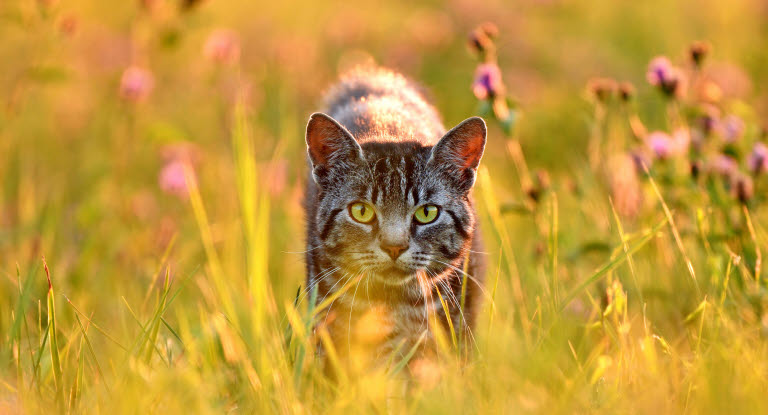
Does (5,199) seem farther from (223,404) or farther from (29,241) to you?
(223,404)

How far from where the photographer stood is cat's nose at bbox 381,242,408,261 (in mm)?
2709

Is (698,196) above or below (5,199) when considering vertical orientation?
below

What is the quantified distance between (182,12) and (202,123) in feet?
8.14

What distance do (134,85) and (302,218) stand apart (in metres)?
1.29

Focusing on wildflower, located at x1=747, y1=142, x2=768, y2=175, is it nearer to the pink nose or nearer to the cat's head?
the cat's head

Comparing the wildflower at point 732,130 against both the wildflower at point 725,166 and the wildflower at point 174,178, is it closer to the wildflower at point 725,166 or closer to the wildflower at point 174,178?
the wildflower at point 725,166

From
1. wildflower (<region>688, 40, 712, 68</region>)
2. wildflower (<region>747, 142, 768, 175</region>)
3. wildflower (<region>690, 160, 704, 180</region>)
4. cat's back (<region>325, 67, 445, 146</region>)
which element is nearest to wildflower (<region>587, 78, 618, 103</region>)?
wildflower (<region>688, 40, 712, 68</region>)

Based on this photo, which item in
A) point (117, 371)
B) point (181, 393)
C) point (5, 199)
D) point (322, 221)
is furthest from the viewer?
point (5, 199)

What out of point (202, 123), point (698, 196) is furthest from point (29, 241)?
point (698, 196)

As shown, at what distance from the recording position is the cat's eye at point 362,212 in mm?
2871

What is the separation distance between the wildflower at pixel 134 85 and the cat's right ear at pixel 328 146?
1729 mm

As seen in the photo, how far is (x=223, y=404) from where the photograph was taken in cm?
229

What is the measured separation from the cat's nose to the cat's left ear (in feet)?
1.37

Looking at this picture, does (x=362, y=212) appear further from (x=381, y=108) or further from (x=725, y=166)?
(x=725, y=166)
